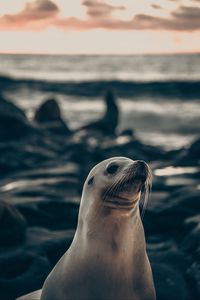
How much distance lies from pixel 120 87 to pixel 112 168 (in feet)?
128

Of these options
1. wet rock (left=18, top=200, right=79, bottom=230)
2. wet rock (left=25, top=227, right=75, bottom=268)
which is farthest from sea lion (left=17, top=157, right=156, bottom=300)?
wet rock (left=18, top=200, right=79, bottom=230)

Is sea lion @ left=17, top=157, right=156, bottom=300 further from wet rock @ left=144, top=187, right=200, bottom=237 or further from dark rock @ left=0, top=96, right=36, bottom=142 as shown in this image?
dark rock @ left=0, top=96, right=36, bottom=142

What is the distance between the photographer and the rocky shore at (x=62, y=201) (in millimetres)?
4852

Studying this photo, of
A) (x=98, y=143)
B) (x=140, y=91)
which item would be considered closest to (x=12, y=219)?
(x=98, y=143)

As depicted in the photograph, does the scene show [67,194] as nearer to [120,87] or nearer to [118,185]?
[118,185]

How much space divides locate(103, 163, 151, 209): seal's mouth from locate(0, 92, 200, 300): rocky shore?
1.37 meters

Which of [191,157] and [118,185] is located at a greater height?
[118,185]

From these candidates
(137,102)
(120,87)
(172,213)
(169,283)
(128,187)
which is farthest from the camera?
(120,87)

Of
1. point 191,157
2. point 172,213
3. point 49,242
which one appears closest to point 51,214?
point 49,242

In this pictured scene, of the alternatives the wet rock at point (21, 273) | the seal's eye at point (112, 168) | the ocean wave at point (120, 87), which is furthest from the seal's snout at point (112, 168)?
the ocean wave at point (120, 87)

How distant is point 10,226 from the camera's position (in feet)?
17.6

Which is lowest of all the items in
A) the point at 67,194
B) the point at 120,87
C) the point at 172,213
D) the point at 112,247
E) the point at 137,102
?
the point at 120,87

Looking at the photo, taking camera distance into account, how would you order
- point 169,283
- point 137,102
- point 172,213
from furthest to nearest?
point 137,102
point 172,213
point 169,283

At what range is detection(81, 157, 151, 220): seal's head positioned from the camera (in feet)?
10.7
